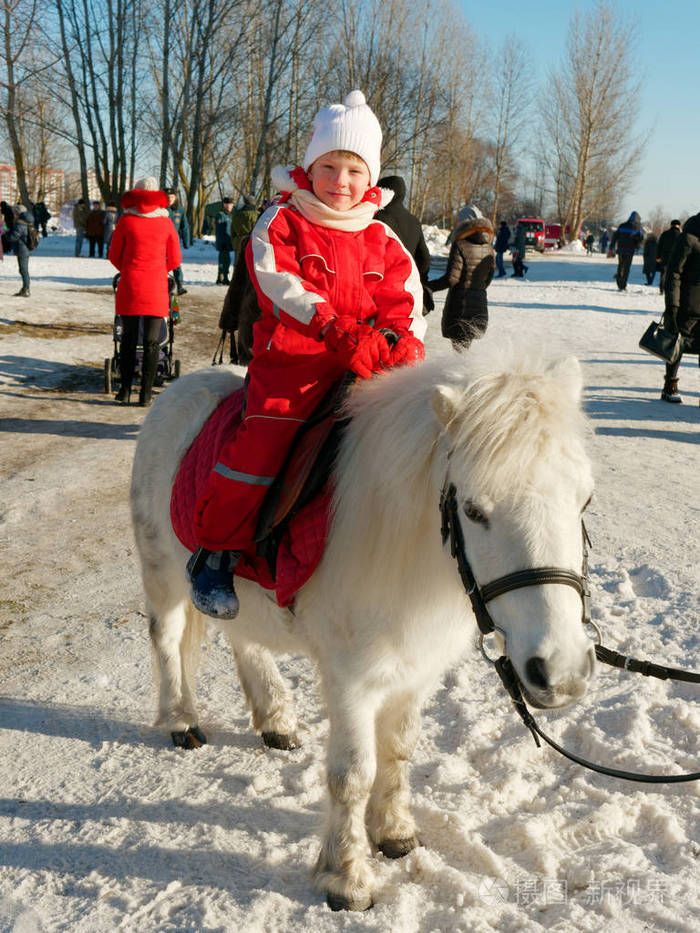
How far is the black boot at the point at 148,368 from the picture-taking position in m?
8.05

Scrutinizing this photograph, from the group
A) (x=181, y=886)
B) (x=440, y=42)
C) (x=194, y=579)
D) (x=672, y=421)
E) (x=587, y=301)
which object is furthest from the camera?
(x=440, y=42)

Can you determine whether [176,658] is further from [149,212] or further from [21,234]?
[21,234]

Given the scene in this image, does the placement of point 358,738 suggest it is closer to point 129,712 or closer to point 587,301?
point 129,712

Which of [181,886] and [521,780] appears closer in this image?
[181,886]

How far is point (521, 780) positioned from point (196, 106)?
108 ft

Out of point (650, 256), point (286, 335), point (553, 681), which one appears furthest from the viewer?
point (650, 256)

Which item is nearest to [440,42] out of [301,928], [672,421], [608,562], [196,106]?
[196,106]

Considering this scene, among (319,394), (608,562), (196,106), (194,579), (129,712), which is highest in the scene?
(196,106)

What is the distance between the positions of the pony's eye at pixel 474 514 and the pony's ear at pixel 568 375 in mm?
407

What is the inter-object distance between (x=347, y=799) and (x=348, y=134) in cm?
220

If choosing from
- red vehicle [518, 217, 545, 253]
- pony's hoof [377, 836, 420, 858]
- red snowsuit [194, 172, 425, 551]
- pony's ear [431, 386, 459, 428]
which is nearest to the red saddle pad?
red snowsuit [194, 172, 425, 551]

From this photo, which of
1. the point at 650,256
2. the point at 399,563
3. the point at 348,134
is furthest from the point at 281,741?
the point at 650,256

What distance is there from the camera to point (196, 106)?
3067cm

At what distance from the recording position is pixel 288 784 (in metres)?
2.92
